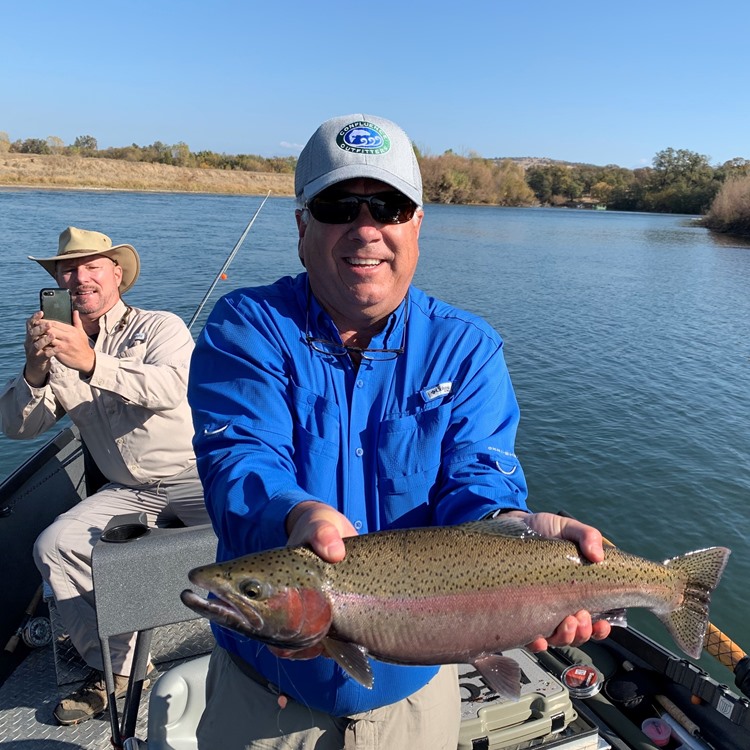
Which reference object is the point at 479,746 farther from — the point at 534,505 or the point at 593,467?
the point at 593,467

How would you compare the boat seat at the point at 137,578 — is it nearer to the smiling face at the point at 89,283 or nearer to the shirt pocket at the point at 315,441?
the shirt pocket at the point at 315,441

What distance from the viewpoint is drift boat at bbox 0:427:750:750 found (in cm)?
335

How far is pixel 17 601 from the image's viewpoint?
4.80m

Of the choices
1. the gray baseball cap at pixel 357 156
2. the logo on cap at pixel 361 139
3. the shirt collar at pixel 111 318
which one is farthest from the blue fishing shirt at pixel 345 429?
the shirt collar at pixel 111 318

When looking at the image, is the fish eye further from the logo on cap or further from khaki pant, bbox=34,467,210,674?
khaki pant, bbox=34,467,210,674

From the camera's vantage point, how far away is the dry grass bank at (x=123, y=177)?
63531 mm

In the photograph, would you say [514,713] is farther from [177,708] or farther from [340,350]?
[340,350]

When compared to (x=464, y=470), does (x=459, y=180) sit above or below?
above

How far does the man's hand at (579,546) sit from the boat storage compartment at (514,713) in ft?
5.08

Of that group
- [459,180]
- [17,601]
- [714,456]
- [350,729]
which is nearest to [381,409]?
[350,729]

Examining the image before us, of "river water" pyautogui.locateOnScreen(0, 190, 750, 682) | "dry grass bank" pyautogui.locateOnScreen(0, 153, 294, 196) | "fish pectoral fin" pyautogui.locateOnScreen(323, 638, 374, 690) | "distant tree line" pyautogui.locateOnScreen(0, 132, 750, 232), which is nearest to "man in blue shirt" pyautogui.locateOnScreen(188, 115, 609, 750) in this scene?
"fish pectoral fin" pyautogui.locateOnScreen(323, 638, 374, 690)

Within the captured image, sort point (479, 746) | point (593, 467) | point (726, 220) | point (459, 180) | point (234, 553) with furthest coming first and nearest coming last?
point (459, 180) < point (726, 220) < point (593, 467) < point (479, 746) < point (234, 553)

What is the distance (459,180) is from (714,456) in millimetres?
87360

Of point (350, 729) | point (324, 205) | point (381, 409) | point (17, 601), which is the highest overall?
point (324, 205)
